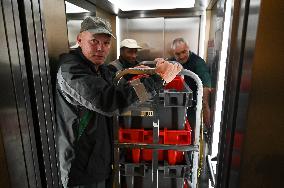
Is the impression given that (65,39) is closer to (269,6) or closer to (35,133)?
(35,133)

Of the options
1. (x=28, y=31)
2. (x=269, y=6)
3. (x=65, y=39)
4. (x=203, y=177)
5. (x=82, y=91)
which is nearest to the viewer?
(x=269, y=6)

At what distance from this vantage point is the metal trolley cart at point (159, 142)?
1.84m

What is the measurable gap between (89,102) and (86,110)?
193 millimetres

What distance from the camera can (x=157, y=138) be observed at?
191cm

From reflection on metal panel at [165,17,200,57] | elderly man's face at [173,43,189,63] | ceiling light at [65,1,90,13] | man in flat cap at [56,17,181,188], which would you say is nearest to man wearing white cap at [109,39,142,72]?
elderly man's face at [173,43,189,63]

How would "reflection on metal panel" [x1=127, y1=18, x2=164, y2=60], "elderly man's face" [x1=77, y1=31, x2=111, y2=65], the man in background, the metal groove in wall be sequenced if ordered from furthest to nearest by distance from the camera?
"reflection on metal panel" [x1=127, y1=18, x2=164, y2=60]
the man in background
"elderly man's face" [x1=77, y1=31, x2=111, y2=65]
the metal groove in wall

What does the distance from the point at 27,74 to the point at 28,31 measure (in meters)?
0.18

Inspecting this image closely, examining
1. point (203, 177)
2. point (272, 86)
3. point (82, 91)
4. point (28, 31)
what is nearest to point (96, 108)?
point (82, 91)

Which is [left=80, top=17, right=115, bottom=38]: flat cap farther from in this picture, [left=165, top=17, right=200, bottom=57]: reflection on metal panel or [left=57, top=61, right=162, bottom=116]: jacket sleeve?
[left=165, top=17, right=200, bottom=57]: reflection on metal panel

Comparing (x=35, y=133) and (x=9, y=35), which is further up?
(x=9, y=35)

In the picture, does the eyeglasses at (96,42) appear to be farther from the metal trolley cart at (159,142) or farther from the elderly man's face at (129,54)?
the elderly man's face at (129,54)

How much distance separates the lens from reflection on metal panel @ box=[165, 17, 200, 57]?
4.60 meters

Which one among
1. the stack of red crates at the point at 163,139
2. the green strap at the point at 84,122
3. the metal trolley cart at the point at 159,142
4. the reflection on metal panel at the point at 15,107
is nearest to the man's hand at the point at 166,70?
the metal trolley cart at the point at 159,142

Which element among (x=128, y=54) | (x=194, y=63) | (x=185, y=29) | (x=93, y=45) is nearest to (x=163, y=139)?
(x=93, y=45)
